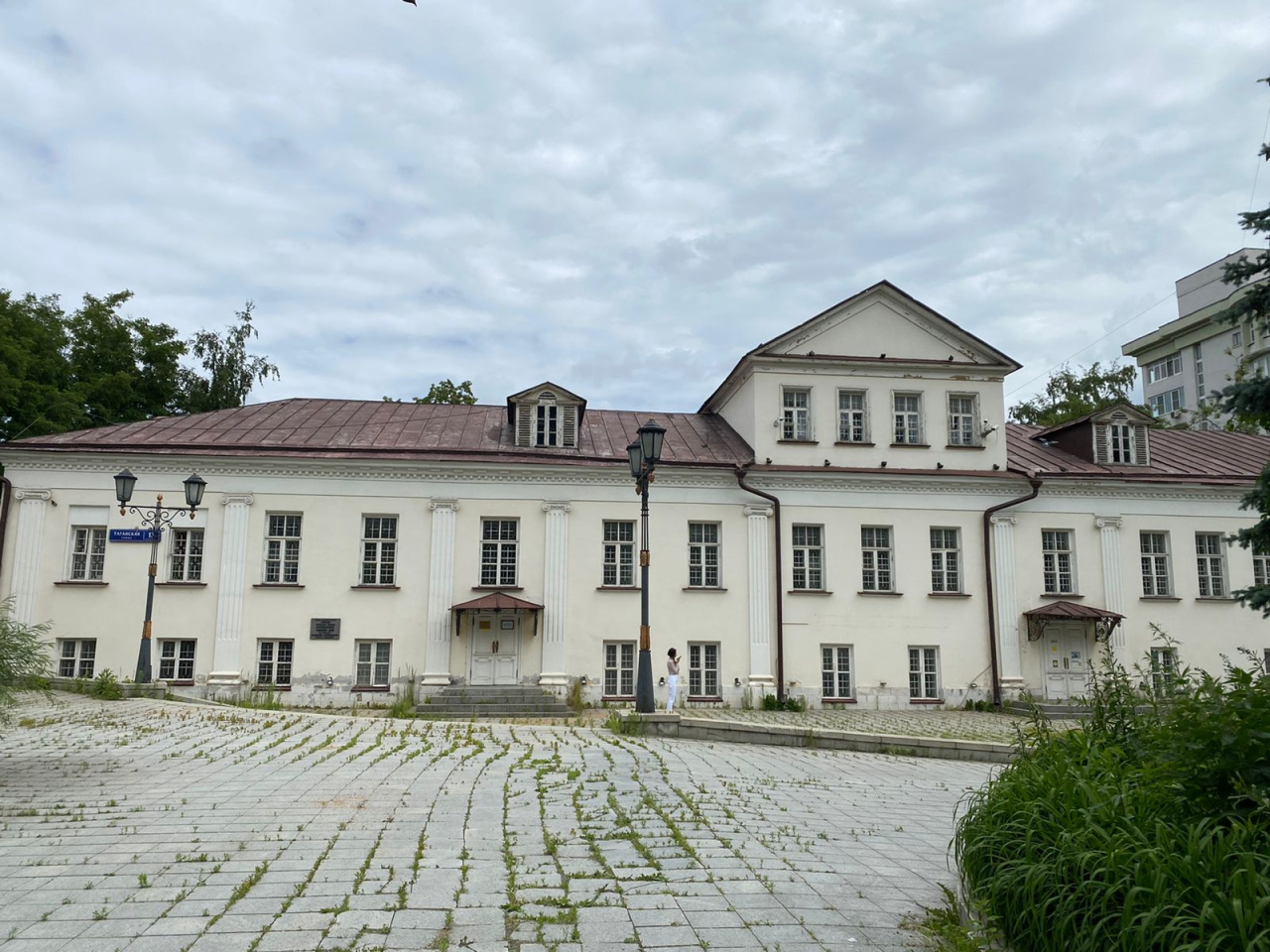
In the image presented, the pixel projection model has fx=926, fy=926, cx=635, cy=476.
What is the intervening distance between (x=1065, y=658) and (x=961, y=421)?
7.15 metres

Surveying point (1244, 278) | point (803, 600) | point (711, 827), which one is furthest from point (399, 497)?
point (1244, 278)

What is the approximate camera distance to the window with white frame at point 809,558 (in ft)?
82.3

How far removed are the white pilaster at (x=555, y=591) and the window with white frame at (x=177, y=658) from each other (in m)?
8.62

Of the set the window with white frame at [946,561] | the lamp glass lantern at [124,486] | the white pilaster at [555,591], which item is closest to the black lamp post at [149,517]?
the lamp glass lantern at [124,486]

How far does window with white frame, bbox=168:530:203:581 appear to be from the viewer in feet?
76.0

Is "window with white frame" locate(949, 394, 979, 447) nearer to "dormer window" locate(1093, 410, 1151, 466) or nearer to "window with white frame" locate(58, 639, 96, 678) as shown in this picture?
"dormer window" locate(1093, 410, 1151, 466)

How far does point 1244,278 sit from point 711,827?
7357 millimetres

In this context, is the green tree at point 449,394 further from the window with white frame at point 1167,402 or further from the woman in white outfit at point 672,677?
the window with white frame at point 1167,402

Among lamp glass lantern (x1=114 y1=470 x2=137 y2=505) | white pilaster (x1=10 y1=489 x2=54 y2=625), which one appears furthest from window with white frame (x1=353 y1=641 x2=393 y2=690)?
white pilaster (x1=10 y1=489 x2=54 y2=625)

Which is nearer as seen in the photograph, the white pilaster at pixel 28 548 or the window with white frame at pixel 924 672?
the white pilaster at pixel 28 548

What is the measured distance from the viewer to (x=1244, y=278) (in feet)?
29.5

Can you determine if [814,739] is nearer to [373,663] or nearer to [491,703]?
[491,703]

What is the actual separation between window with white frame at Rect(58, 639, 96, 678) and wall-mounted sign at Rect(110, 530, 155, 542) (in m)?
2.50

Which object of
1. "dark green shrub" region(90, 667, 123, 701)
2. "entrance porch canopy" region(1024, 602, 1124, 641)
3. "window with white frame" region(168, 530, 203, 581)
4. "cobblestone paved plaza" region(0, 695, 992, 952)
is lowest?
"cobblestone paved plaza" region(0, 695, 992, 952)
